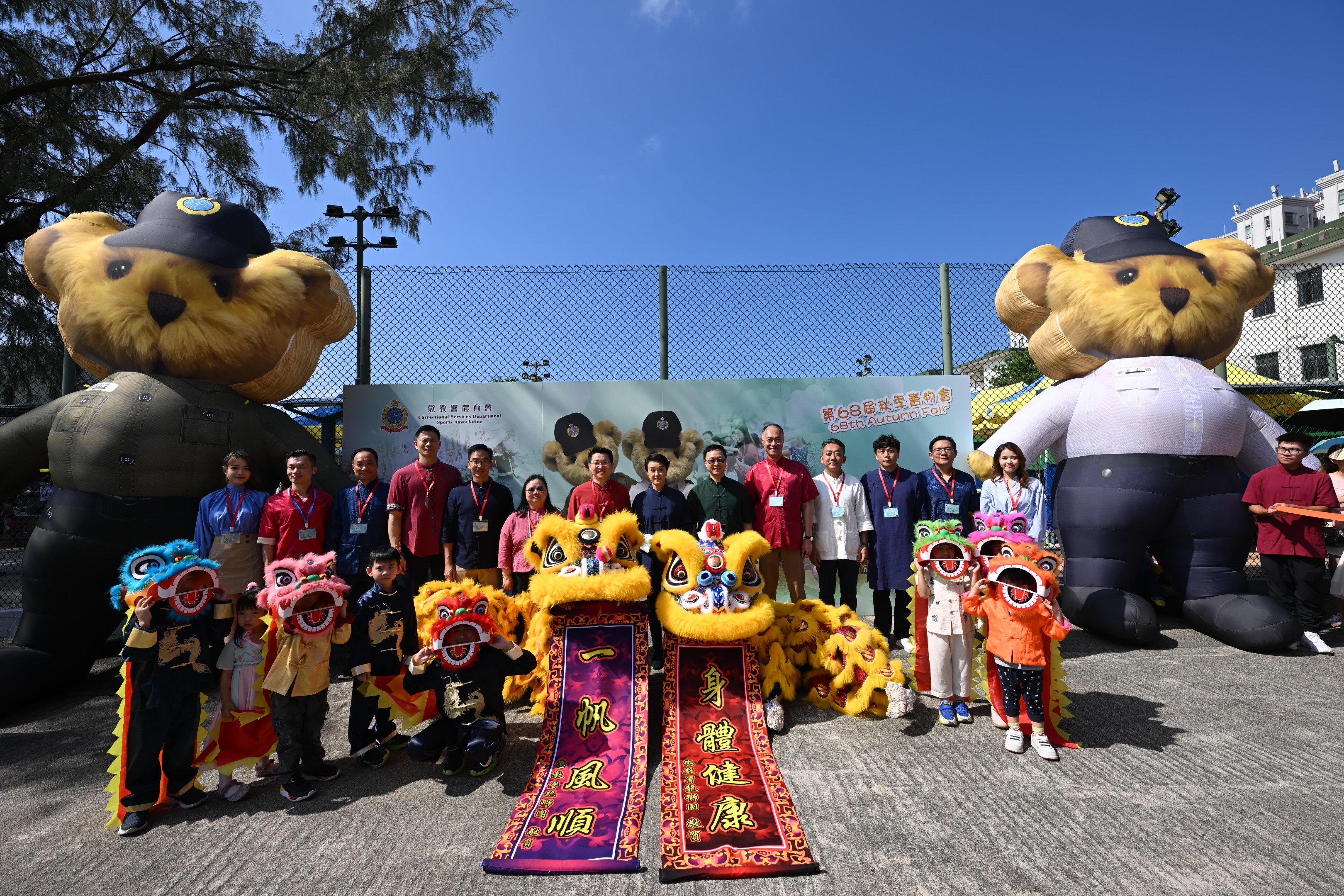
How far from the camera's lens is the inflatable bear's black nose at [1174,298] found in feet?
16.3

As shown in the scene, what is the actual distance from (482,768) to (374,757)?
60 centimetres

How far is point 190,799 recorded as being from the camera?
2.84 metres

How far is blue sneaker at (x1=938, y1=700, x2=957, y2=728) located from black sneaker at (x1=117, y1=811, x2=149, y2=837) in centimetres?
384

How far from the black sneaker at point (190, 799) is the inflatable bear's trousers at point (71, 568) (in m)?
1.96

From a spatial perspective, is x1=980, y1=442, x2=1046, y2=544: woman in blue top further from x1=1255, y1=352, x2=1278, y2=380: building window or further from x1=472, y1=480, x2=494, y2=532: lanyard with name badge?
x1=1255, y1=352, x2=1278, y2=380: building window

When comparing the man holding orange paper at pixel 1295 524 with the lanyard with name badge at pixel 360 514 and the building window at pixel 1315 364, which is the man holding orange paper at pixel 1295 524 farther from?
the lanyard with name badge at pixel 360 514

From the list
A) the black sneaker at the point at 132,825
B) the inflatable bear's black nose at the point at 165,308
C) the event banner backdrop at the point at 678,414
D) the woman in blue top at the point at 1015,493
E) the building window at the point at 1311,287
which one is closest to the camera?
the black sneaker at the point at 132,825

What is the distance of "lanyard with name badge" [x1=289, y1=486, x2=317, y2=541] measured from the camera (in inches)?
165

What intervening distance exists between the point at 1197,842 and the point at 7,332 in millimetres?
11434

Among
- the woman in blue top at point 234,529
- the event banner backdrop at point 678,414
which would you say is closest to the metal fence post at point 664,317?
the event banner backdrop at point 678,414

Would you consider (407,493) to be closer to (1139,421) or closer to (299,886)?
(299,886)

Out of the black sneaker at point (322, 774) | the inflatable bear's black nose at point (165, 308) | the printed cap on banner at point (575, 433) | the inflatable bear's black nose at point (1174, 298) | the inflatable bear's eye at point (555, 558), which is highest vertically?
the inflatable bear's black nose at point (1174, 298)

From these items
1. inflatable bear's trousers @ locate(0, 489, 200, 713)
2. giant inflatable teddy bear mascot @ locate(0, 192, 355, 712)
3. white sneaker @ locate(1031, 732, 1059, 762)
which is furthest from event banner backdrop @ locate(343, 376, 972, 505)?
white sneaker @ locate(1031, 732, 1059, 762)

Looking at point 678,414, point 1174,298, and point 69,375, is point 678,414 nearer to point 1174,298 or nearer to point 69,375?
point 1174,298
